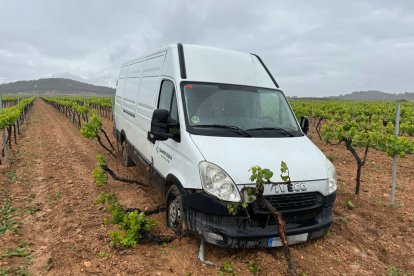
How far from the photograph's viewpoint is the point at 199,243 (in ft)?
13.6

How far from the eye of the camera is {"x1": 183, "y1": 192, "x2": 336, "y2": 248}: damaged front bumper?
355cm

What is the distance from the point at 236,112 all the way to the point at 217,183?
1405 mm

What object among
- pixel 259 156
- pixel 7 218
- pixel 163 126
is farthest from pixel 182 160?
pixel 7 218

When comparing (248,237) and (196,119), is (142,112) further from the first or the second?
(248,237)

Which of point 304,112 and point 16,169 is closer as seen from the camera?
point 16,169

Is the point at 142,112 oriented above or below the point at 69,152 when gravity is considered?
above

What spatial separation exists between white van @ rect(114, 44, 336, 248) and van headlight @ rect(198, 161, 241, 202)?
11 millimetres

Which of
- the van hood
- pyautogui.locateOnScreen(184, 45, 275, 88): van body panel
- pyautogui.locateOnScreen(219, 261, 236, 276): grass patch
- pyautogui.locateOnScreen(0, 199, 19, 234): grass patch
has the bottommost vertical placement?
pyautogui.locateOnScreen(0, 199, 19, 234): grass patch

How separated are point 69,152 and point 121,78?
3109 mm

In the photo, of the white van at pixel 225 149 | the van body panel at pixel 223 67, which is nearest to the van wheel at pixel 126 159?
the white van at pixel 225 149

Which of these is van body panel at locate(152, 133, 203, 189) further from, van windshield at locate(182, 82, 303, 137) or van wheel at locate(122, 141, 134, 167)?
van wheel at locate(122, 141, 134, 167)

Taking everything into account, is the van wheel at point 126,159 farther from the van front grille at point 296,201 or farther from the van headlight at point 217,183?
the van front grille at point 296,201

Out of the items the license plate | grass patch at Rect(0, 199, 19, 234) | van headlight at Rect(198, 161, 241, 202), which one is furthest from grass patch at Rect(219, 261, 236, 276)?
grass patch at Rect(0, 199, 19, 234)

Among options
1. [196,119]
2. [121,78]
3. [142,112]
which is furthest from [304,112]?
[196,119]
